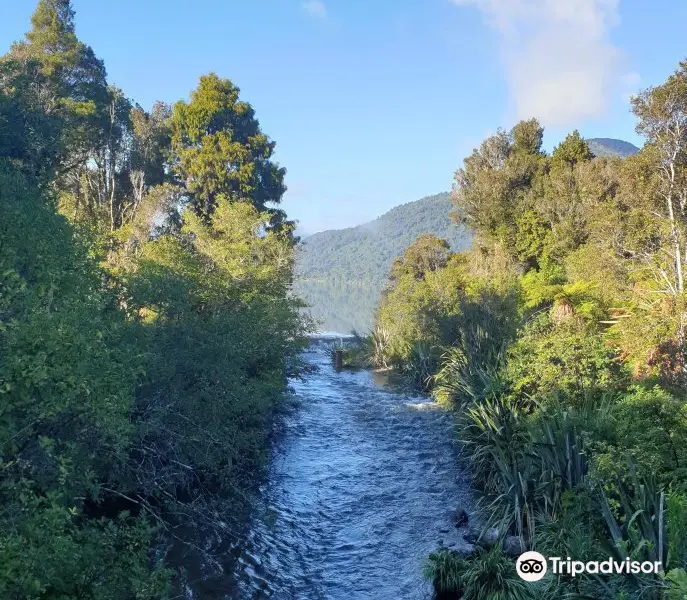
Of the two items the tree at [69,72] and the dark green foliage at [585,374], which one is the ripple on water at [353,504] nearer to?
the dark green foliage at [585,374]

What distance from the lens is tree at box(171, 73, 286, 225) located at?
3069 cm

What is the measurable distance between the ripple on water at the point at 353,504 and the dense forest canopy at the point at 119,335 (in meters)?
1.25

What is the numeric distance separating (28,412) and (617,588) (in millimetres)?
7410

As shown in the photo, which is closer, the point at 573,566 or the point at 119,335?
the point at 573,566

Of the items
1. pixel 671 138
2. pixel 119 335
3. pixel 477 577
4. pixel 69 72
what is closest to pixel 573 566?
pixel 477 577

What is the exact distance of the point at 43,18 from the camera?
88.7 feet

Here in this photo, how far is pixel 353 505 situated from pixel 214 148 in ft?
75.0

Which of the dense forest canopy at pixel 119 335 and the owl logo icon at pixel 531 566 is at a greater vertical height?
the dense forest canopy at pixel 119 335

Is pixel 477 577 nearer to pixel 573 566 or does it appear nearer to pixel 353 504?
pixel 573 566

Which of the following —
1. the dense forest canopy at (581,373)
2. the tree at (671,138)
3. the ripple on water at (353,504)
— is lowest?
the ripple on water at (353,504)

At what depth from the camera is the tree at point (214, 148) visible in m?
30.7

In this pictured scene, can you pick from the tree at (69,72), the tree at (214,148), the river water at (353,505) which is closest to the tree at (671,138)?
the river water at (353,505)

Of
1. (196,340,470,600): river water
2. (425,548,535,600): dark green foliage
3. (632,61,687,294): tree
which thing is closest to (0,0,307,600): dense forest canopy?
(196,340,470,600): river water

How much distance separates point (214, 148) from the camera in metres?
30.9
